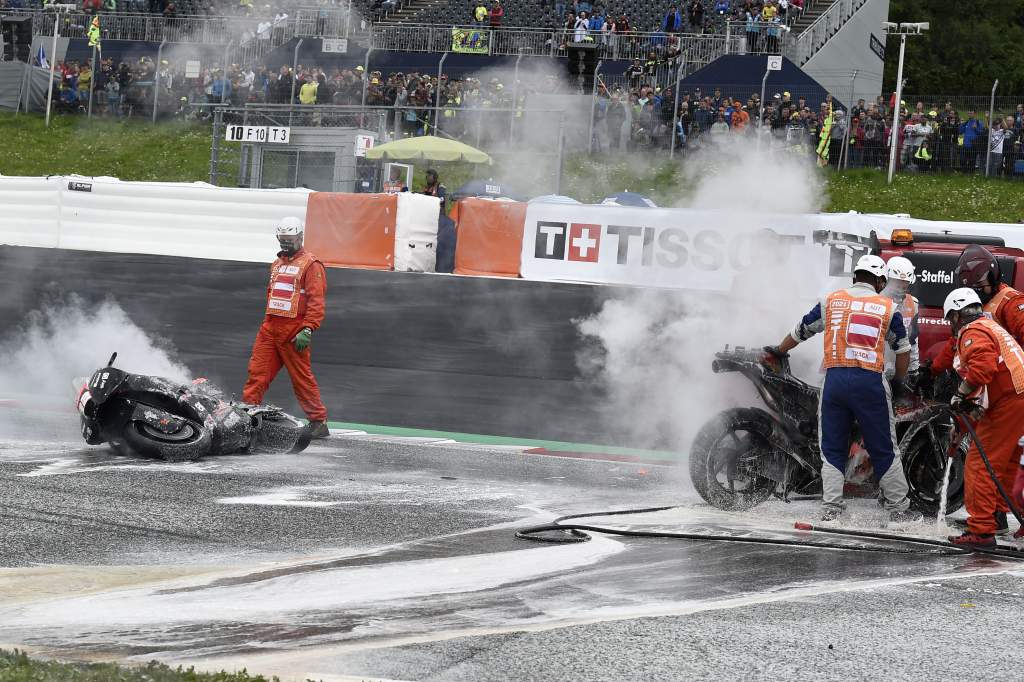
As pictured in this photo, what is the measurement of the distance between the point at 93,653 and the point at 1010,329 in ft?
20.0

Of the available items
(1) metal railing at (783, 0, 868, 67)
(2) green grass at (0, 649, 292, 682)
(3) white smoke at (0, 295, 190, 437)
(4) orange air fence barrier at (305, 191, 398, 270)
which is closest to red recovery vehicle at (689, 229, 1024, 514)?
(2) green grass at (0, 649, 292, 682)

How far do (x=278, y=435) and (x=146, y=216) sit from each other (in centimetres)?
442

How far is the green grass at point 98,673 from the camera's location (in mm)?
4316

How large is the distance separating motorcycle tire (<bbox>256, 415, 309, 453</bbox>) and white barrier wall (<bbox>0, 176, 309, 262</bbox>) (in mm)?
3220

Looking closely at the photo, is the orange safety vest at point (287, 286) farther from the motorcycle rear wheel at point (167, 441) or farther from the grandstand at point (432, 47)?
the grandstand at point (432, 47)

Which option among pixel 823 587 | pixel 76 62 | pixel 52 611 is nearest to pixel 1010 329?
pixel 823 587

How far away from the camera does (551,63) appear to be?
2991 centimetres

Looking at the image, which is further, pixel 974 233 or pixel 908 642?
pixel 974 233

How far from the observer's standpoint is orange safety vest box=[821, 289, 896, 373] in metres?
8.37

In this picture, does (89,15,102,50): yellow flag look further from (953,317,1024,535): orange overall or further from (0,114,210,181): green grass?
(953,317,1024,535): orange overall

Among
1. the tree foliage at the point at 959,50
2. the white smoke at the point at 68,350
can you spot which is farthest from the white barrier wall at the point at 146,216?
the tree foliage at the point at 959,50

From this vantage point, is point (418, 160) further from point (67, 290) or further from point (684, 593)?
point (684, 593)

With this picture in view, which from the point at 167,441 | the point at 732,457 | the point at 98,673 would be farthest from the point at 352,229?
the point at 98,673

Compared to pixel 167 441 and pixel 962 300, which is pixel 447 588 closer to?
pixel 962 300
